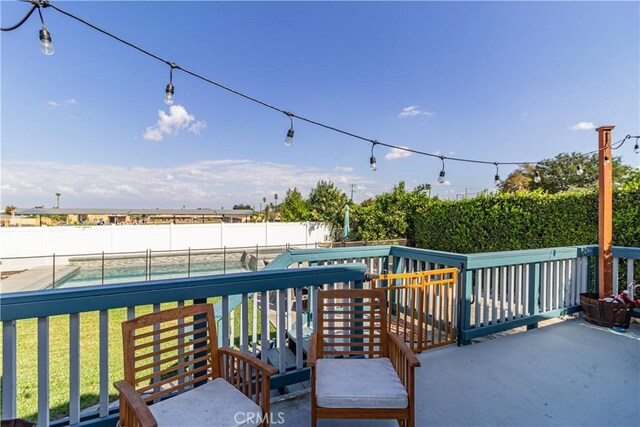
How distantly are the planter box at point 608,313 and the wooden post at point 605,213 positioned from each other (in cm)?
17

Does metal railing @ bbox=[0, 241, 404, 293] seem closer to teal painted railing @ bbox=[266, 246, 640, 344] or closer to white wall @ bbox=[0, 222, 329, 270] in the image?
white wall @ bbox=[0, 222, 329, 270]

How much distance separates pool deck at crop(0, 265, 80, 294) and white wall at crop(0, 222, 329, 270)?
1.25m

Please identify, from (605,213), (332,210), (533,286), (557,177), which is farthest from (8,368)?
(557,177)

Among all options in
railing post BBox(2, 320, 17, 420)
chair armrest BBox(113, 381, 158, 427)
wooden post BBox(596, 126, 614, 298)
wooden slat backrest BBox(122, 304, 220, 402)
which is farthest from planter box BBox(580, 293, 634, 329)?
railing post BBox(2, 320, 17, 420)

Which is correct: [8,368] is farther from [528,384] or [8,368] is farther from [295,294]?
[528,384]

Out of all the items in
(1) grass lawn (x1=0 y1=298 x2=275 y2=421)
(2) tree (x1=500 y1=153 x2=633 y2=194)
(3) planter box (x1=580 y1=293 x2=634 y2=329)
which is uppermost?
(2) tree (x1=500 y1=153 x2=633 y2=194)

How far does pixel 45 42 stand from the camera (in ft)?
6.88

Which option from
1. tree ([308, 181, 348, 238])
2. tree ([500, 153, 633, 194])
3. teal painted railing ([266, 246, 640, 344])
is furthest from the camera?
tree ([500, 153, 633, 194])

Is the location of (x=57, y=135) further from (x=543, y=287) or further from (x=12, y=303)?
(x=543, y=287)

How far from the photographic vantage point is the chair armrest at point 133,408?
113cm

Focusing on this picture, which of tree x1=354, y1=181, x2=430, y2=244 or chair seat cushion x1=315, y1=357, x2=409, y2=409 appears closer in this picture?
chair seat cushion x1=315, y1=357, x2=409, y2=409

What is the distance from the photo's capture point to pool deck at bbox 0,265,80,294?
9.48 meters

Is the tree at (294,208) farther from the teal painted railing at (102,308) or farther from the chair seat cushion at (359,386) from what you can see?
the chair seat cushion at (359,386)

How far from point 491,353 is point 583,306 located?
1976mm
